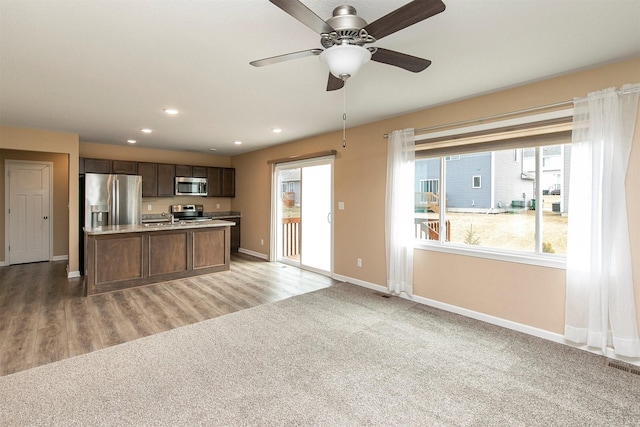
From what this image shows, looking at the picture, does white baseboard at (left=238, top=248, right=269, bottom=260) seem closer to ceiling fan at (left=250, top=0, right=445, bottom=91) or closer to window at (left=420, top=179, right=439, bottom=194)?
Answer: window at (left=420, top=179, right=439, bottom=194)

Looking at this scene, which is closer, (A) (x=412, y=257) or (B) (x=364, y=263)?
(A) (x=412, y=257)

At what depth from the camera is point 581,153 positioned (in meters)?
2.67

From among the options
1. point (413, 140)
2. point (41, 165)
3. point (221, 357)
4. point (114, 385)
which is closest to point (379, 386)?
point (221, 357)

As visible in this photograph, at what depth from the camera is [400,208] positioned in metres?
4.01

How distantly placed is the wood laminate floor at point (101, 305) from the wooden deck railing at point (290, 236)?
0.93m

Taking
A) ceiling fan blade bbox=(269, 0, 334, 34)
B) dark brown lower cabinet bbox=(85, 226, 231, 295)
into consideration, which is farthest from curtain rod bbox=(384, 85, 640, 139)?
dark brown lower cabinet bbox=(85, 226, 231, 295)

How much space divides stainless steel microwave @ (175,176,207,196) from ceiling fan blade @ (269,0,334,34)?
6.07m

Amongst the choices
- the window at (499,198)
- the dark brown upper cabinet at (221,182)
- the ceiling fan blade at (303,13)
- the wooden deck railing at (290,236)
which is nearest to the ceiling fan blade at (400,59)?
the ceiling fan blade at (303,13)

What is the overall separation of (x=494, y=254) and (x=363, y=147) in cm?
224

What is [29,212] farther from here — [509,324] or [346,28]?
[509,324]

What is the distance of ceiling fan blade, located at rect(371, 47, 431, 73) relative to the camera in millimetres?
1803

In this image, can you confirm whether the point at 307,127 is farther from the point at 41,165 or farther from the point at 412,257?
the point at 41,165

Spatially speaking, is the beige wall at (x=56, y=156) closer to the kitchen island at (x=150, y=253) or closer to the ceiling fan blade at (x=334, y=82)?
the kitchen island at (x=150, y=253)

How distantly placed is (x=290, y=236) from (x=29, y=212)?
4997 millimetres
